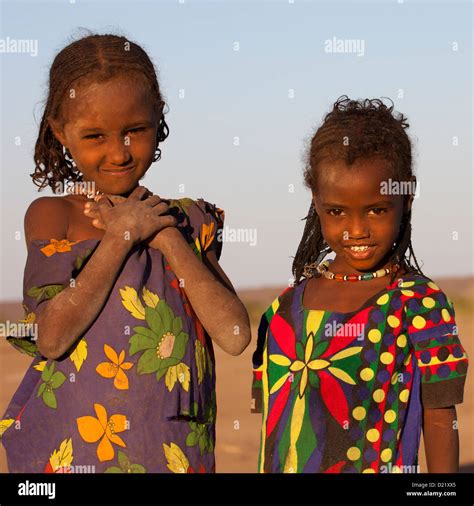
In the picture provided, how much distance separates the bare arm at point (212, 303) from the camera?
174 inches

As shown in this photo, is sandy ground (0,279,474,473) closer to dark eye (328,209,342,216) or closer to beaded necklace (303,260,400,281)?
beaded necklace (303,260,400,281)

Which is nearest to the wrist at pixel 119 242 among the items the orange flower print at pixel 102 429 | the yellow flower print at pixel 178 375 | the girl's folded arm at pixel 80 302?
the girl's folded arm at pixel 80 302

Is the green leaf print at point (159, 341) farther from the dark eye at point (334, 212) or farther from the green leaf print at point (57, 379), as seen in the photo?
the dark eye at point (334, 212)

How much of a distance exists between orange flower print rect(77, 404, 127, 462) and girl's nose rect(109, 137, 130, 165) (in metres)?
0.96

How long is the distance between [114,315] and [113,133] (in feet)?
2.37

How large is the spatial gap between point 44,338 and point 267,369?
3.21 feet

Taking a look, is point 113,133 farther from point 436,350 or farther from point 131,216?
point 436,350

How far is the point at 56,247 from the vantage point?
14.8 feet

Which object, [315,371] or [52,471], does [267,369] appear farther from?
[52,471]

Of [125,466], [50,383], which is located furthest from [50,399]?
[125,466]

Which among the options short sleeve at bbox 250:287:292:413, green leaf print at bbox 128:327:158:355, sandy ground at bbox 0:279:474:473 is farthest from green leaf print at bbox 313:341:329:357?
sandy ground at bbox 0:279:474:473

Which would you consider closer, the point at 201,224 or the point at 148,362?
the point at 148,362

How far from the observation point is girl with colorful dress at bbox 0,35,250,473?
441 centimetres

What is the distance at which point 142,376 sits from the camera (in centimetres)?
443
